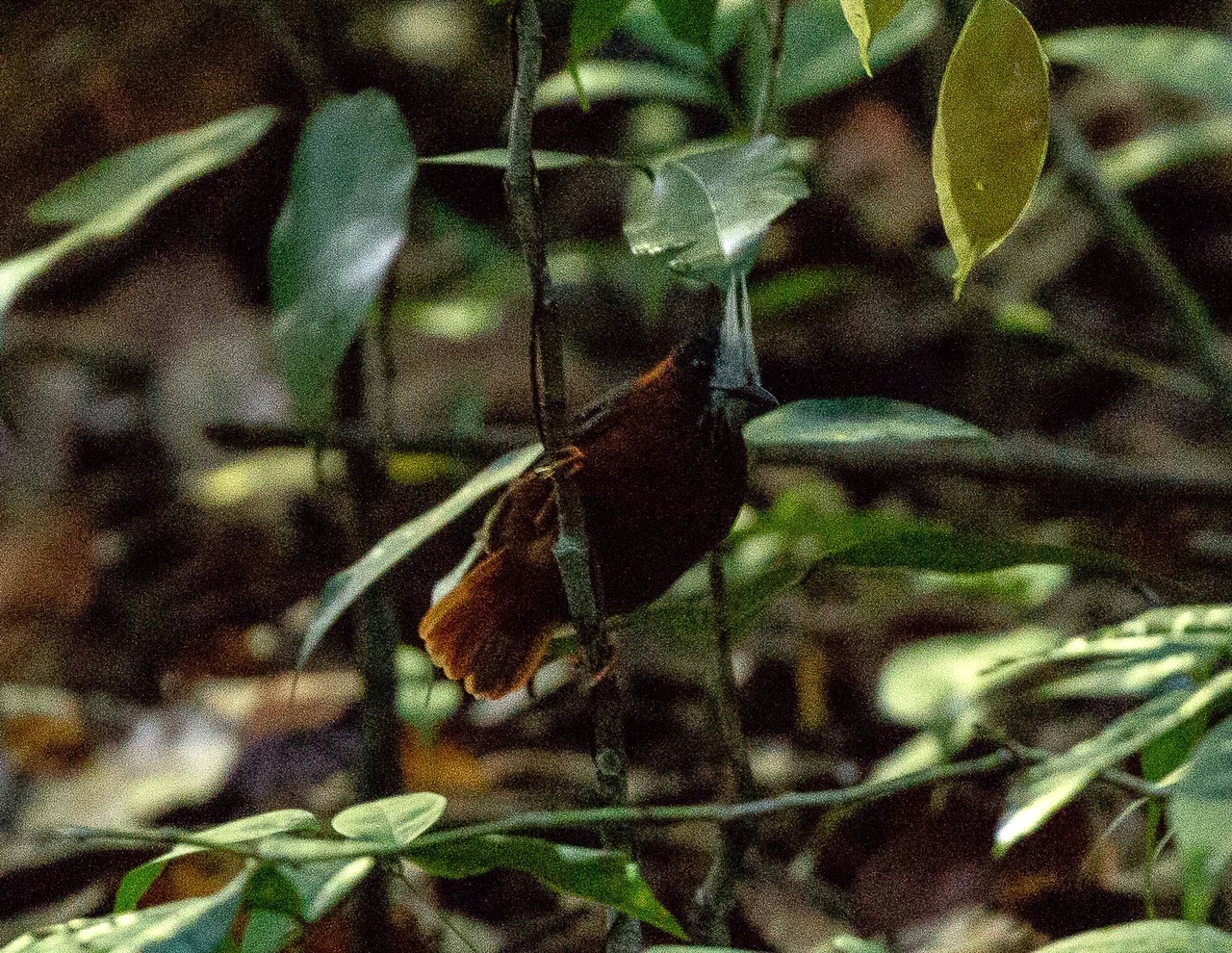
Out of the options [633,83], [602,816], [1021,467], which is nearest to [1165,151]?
[1021,467]

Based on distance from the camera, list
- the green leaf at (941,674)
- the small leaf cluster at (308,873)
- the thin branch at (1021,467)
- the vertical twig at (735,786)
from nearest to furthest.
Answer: the small leaf cluster at (308,873)
the vertical twig at (735,786)
the green leaf at (941,674)
the thin branch at (1021,467)

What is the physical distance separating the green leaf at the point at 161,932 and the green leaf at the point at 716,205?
0.48 m

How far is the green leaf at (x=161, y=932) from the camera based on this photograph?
0.78 m

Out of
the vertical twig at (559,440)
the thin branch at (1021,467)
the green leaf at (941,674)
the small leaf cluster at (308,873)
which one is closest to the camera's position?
the small leaf cluster at (308,873)

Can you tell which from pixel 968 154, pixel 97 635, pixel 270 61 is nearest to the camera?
pixel 968 154

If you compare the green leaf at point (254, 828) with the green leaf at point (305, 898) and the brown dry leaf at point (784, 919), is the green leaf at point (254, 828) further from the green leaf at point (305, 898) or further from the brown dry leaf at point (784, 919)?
the brown dry leaf at point (784, 919)

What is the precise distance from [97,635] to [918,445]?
1854 mm

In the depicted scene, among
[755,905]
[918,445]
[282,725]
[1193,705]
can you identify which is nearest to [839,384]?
[918,445]

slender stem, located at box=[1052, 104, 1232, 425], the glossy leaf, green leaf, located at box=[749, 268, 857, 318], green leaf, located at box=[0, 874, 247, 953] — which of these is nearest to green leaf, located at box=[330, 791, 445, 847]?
green leaf, located at box=[0, 874, 247, 953]

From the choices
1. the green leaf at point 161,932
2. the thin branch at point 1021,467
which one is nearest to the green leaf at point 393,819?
the green leaf at point 161,932

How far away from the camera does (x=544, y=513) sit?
1.49m

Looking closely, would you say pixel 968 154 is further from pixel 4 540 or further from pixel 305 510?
pixel 4 540

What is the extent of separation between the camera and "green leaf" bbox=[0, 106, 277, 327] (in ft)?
4.67

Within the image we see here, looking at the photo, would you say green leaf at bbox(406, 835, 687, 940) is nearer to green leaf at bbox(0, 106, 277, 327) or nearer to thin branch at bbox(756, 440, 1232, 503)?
green leaf at bbox(0, 106, 277, 327)
